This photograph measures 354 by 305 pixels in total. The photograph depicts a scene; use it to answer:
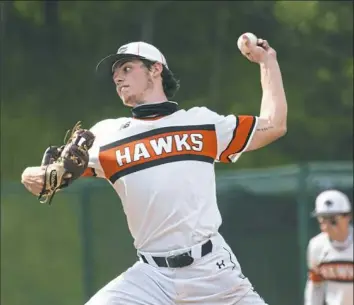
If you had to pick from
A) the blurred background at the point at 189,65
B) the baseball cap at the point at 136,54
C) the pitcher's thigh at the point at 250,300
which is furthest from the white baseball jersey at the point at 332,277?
the blurred background at the point at 189,65

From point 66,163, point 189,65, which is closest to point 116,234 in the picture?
point 189,65

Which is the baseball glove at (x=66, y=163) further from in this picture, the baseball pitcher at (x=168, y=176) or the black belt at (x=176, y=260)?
the black belt at (x=176, y=260)

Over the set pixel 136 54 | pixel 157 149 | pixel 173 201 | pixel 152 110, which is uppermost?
pixel 136 54

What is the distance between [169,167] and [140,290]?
60 cm

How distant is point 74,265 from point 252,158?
3.60 meters

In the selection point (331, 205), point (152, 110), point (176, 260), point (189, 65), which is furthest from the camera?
point (189, 65)

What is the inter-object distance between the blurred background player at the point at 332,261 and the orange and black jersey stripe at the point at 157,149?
143 inches

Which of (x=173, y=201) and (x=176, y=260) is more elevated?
(x=173, y=201)

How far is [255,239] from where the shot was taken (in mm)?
13055

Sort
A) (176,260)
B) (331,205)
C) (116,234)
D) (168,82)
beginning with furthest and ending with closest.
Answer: (116,234) → (331,205) → (168,82) → (176,260)

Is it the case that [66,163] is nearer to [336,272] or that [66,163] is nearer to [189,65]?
[336,272]

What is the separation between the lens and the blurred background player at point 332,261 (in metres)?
9.16

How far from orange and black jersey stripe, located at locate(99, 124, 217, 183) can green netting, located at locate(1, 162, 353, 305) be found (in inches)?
274

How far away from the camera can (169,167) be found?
5656 millimetres
